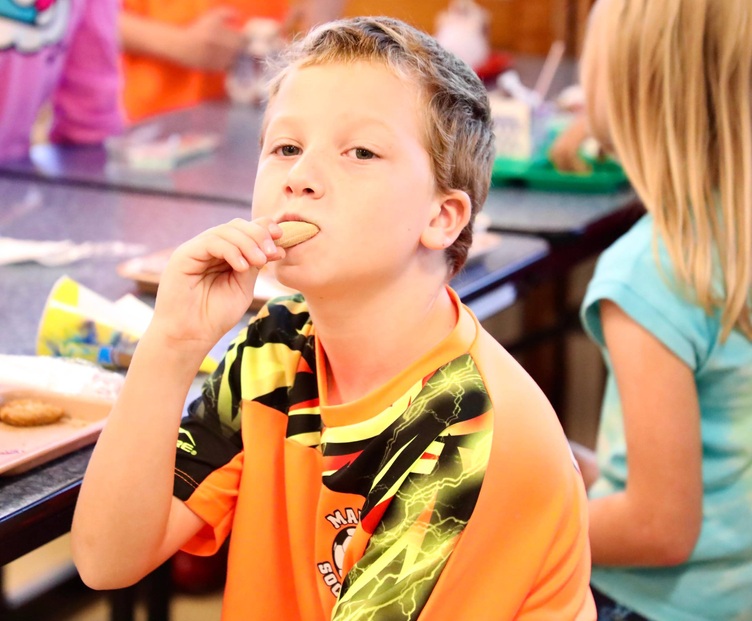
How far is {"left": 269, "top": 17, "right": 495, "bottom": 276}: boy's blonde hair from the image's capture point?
826mm

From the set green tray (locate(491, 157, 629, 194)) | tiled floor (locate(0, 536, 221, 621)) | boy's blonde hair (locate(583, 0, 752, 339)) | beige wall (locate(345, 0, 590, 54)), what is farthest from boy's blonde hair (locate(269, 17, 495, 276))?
beige wall (locate(345, 0, 590, 54))

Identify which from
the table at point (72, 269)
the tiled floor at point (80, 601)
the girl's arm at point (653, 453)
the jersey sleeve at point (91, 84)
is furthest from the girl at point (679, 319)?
the jersey sleeve at point (91, 84)

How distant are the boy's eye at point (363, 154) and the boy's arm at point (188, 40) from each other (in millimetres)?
1996

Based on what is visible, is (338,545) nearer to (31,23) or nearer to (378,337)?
(378,337)

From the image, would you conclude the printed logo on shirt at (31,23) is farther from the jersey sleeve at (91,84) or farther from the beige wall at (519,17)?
the beige wall at (519,17)

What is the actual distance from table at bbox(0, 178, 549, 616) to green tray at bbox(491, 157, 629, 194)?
31cm

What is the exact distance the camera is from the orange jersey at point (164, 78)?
2736 mm

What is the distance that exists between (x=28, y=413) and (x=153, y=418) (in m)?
0.16

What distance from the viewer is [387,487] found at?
2.54 ft

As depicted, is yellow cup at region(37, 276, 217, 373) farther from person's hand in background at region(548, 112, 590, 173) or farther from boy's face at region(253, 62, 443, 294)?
person's hand in background at region(548, 112, 590, 173)

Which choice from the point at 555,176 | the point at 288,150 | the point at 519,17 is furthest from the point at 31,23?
the point at 519,17

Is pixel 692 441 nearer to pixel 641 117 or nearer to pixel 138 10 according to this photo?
pixel 641 117

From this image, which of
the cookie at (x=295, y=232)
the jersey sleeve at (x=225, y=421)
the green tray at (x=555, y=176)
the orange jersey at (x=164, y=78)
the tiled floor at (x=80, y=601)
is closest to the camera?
the cookie at (x=295, y=232)

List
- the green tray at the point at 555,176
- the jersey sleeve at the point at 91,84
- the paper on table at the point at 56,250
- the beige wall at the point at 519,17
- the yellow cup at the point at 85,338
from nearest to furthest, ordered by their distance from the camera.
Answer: the yellow cup at the point at 85,338 < the paper on table at the point at 56,250 < the green tray at the point at 555,176 < the jersey sleeve at the point at 91,84 < the beige wall at the point at 519,17
